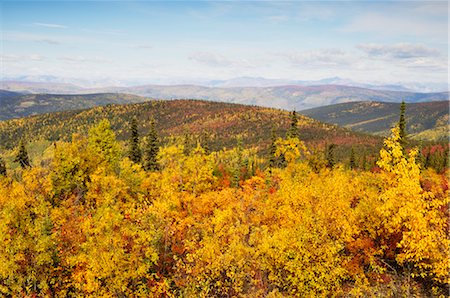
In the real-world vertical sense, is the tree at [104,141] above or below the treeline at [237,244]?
above

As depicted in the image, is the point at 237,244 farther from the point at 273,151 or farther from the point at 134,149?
the point at 273,151

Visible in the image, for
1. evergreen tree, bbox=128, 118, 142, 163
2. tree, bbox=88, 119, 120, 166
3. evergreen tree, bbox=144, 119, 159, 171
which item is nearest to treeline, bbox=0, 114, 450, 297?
tree, bbox=88, 119, 120, 166

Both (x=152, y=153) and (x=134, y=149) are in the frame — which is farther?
(x=152, y=153)

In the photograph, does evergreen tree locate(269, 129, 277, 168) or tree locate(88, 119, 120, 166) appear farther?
evergreen tree locate(269, 129, 277, 168)

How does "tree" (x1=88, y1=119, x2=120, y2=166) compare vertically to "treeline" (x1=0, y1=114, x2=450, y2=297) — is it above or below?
above

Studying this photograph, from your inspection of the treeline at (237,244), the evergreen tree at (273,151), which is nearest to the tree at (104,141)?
the treeline at (237,244)

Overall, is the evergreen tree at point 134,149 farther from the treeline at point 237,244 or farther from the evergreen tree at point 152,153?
the treeline at point 237,244

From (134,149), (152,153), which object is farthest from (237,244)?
(134,149)

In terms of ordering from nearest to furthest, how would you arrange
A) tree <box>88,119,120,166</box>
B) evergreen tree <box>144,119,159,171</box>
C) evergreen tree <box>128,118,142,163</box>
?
1. tree <box>88,119,120,166</box>
2. evergreen tree <box>128,118,142,163</box>
3. evergreen tree <box>144,119,159,171</box>

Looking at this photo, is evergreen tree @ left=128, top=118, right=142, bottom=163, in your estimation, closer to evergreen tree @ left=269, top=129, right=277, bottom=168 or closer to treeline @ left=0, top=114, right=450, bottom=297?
treeline @ left=0, top=114, right=450, bottom=297

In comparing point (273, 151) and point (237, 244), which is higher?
point (273, 151)

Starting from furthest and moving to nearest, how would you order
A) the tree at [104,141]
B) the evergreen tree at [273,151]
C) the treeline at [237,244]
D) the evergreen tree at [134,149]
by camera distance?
the evergreen tree at [273,151] → the evergreen tree at [134,149] → the tree at [104,141] → the treeline at [237,244]

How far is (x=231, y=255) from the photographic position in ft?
82.7

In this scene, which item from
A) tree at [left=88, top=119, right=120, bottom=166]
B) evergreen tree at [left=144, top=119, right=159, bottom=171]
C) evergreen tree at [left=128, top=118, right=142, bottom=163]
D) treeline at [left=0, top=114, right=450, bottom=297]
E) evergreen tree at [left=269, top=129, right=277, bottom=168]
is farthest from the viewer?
evergreen tree at [left=269, top=129, right=277, bottom=168]
